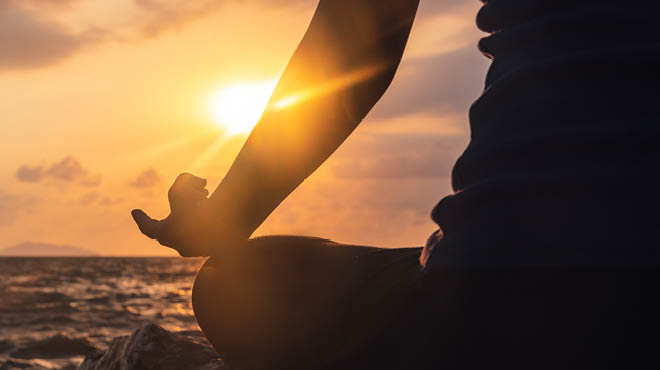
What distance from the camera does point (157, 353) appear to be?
2623mm

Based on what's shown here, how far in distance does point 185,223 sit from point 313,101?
37cm

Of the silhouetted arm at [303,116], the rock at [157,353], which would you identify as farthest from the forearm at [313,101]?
the rock at [157,353]

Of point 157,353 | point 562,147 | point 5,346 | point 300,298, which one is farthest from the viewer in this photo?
point 5,346

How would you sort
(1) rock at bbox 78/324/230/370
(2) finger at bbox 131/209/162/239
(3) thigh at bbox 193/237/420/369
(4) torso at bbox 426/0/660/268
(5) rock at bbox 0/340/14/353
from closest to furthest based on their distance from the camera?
(4) torso at bbox 426/0/660/268 → (3) thigh at bbox 193/237/420/369 → (2) finger at bbox 131/209/162/239 → (1) rock at bbox 78/324/230/370 → (5) rock at bbox 0/340/14/353

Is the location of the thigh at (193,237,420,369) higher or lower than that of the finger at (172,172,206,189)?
lower

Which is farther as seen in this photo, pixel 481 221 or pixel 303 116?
pixel 303 116

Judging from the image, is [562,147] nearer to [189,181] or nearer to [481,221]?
[481,221]

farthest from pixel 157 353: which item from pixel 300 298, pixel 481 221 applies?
pixel 481 221

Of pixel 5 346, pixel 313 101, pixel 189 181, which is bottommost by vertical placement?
pixel 5 346

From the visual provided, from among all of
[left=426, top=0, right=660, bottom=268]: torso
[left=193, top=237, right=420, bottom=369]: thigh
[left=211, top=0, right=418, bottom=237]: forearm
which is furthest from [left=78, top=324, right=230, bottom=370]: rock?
[left=426, top=0, right=660, bottom=268]: torso

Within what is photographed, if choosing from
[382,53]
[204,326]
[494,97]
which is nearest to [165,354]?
[204,326]

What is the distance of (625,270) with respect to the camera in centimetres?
90

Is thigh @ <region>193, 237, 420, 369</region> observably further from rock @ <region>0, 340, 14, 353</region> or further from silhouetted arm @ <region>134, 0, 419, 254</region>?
rock @ <region>0, 340, 14, 353</region>

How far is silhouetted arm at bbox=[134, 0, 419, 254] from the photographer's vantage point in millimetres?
1301
